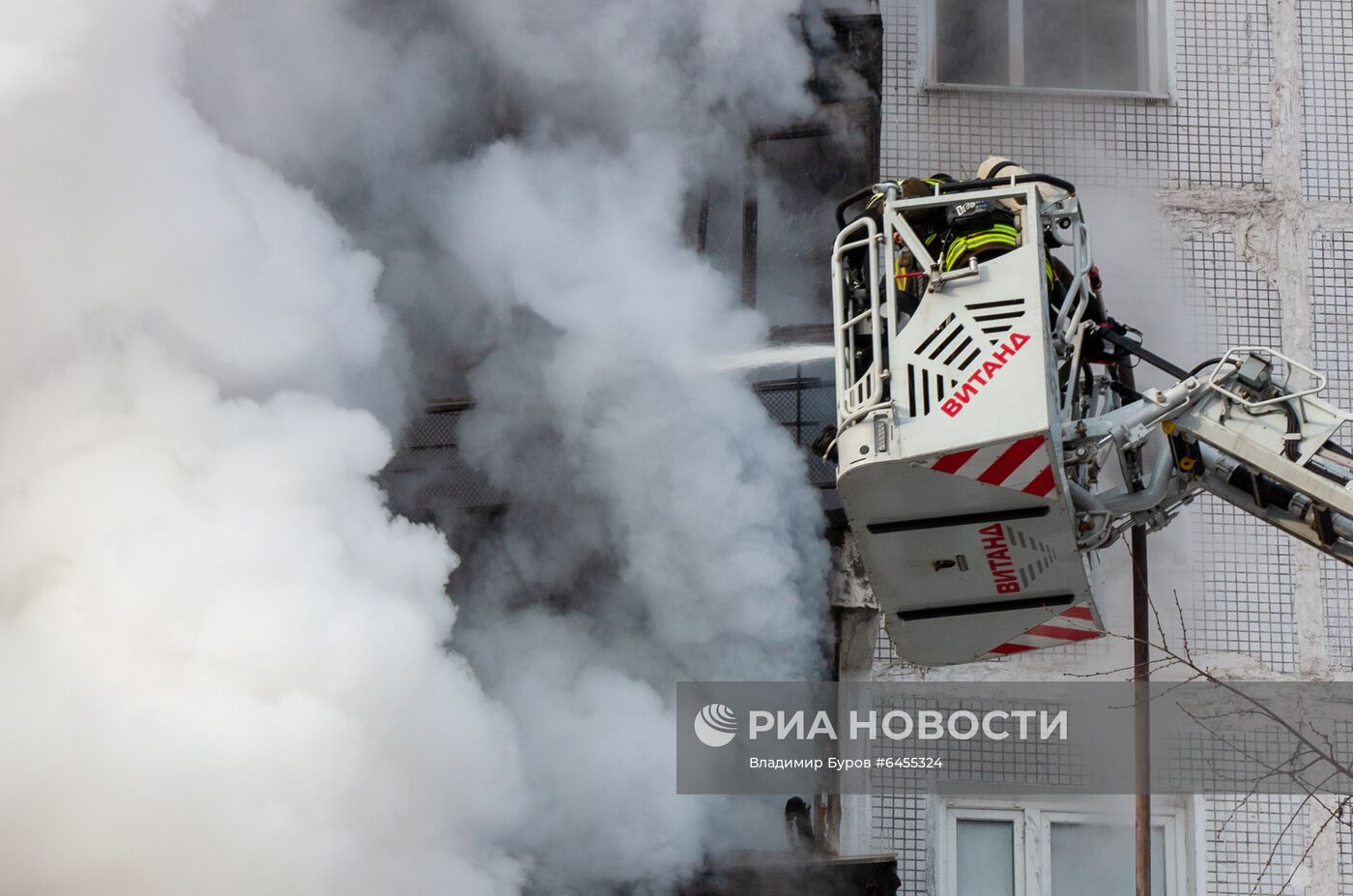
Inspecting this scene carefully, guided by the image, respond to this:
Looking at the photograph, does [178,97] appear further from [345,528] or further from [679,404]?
[679,404]

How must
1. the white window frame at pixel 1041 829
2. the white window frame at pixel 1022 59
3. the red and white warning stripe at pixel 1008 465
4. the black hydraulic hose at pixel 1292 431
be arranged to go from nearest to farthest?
the red and white warning stripe at pixel 1008 465, the black hydraulic hose at pixel 1292 431, the white window frame at pixel 1041 829, the white window frame at pixel 1022 59

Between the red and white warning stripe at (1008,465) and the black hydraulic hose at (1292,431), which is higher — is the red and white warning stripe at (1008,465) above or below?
below

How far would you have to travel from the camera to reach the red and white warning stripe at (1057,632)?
5586 mm

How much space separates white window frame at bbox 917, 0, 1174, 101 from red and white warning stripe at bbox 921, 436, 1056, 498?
3.66 meters

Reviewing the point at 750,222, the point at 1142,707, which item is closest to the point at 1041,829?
the point at 1142,707

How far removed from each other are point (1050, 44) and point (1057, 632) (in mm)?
3790

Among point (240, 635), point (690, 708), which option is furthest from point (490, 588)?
point (240, 635)

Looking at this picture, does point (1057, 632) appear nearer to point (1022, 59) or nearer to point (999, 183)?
point (999, 183)

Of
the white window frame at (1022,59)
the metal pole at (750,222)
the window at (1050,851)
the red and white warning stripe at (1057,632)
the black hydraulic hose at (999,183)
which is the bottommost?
the window at (1050,851)

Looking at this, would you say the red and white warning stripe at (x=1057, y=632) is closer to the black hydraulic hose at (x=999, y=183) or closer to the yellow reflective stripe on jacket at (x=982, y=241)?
the yellow reflective stripe on jacket at (x=982, y=241)

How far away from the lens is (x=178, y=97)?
22.9ft

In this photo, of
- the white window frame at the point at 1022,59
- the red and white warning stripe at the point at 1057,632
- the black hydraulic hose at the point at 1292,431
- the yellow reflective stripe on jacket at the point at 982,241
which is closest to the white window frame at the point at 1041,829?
the red and white warning stripe at the point at 1057,632

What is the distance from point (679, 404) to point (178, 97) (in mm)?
2536

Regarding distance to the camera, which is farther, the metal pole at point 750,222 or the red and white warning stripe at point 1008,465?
the metal pole at point 750,222
